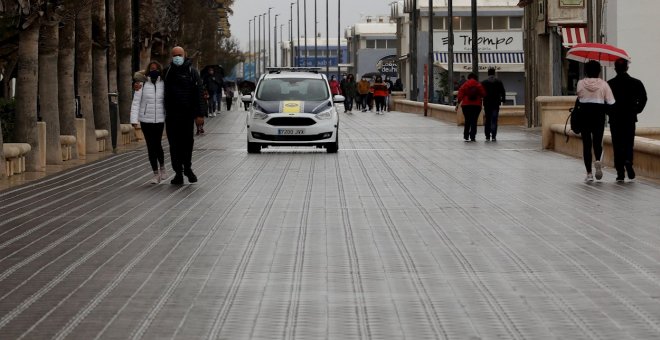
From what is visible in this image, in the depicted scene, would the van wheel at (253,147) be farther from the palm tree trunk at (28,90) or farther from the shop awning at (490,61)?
the shop awning at (490,61)

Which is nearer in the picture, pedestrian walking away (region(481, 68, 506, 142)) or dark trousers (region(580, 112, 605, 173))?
dark trousers (region(580, 112, 605, 173))

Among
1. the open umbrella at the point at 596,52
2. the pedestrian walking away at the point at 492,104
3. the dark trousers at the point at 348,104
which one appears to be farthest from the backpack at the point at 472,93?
the dark trousers at the point at 348,104

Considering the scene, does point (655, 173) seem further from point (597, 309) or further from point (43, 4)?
point (597, 309)

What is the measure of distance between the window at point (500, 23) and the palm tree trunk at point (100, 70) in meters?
80.7

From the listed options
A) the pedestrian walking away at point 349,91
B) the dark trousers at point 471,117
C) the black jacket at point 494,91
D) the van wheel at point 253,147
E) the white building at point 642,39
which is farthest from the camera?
the pedestrian walking away at point 349,91

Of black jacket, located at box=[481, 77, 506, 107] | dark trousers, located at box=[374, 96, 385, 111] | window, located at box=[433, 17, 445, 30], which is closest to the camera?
black jacket, located at box=[481, 77, 506, 107]

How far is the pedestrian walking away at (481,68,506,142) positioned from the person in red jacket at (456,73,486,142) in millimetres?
211

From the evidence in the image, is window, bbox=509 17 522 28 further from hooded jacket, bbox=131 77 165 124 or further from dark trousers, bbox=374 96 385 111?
hooded jacket, bbox=131 77 165 124

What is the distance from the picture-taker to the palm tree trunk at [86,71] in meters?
34.3

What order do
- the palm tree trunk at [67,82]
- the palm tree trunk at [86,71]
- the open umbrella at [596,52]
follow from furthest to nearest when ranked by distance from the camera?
the palm tree trunk at [86,71]
the palm tree trunk at [67,82]
the open umbrella at [596,52]

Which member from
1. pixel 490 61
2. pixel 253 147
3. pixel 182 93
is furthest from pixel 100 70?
pixel 490 61

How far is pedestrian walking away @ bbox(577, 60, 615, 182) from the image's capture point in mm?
23203

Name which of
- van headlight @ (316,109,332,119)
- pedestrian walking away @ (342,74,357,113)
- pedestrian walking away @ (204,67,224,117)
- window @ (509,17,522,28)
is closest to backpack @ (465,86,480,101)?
van headlight @ (316,109,332,119)

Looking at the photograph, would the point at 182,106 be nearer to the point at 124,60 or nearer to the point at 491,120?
the point at 491,120
